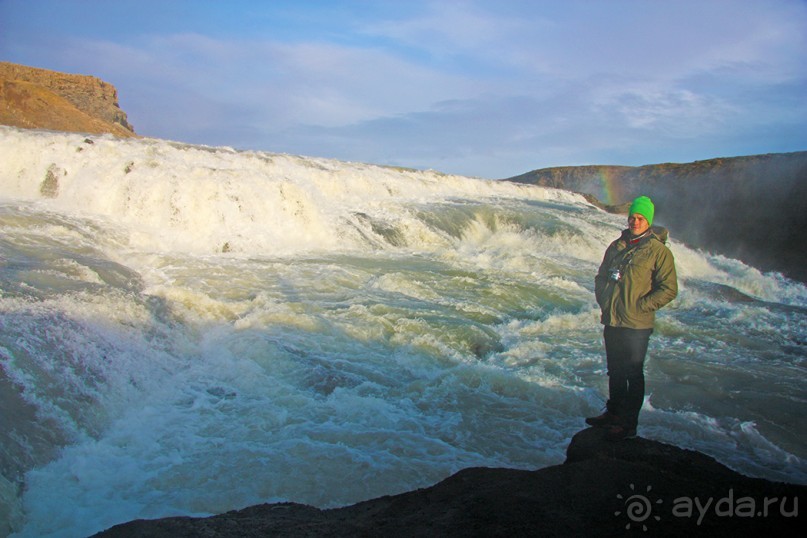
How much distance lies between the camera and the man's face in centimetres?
382

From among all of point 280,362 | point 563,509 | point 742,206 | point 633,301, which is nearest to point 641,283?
point 633,301

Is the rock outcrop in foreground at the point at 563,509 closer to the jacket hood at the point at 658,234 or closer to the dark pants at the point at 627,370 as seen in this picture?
the dark pants at the point at 627,370

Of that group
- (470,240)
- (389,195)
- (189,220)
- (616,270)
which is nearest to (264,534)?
(616,270)

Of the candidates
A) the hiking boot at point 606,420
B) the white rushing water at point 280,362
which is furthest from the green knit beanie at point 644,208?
the white rushing water at point 280,362

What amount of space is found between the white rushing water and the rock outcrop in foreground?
0.73m

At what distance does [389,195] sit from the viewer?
21500 mm

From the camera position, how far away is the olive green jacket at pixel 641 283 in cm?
372

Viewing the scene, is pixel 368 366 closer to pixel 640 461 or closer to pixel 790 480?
pixel 640 461

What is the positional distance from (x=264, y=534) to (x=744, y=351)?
7474 mm

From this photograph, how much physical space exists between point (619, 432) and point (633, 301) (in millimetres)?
880

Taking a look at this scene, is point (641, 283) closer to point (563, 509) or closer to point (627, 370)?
point (627, 370)

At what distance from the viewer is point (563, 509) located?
8.61 feet

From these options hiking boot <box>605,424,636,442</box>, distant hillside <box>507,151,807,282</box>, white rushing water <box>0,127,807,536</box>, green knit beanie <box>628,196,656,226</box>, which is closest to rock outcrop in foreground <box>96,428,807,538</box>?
hiking boot <box>605,424,636,442</box>

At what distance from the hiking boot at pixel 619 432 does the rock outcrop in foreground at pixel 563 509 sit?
38 cm
